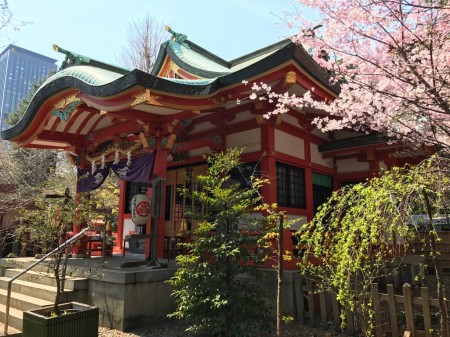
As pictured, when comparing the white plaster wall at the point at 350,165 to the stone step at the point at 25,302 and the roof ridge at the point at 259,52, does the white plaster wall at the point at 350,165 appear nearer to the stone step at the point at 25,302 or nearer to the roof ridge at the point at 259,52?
the roof ridge at the point at 259,52

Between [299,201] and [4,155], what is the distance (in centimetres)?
1905

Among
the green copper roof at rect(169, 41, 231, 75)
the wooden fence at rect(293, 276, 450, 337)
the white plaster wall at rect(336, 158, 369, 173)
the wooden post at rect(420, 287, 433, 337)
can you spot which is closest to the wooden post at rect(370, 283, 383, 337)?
the wooden fence at rect(293, 276, 450, 337)

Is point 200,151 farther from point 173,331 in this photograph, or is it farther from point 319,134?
point 173,331

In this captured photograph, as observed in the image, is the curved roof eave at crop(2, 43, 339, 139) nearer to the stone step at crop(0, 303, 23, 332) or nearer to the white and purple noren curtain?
the white and purple noren curtain

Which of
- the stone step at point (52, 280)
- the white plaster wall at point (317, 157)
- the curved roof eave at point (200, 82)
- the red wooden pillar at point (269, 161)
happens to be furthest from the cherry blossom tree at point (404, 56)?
the stone step at point (52, 280)

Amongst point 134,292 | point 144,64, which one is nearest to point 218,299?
point 134,292

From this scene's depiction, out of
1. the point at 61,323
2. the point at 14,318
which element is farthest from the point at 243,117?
the point at 14,318

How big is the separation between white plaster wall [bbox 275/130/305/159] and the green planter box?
5.07 metres

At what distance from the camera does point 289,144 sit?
8484 millimetres

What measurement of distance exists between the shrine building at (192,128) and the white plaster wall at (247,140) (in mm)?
25

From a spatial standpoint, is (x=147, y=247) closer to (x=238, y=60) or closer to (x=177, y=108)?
(x=177, y=108)

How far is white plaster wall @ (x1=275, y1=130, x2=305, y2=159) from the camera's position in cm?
807

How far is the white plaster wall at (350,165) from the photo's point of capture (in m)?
10.4

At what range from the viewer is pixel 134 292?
19.7 feet
